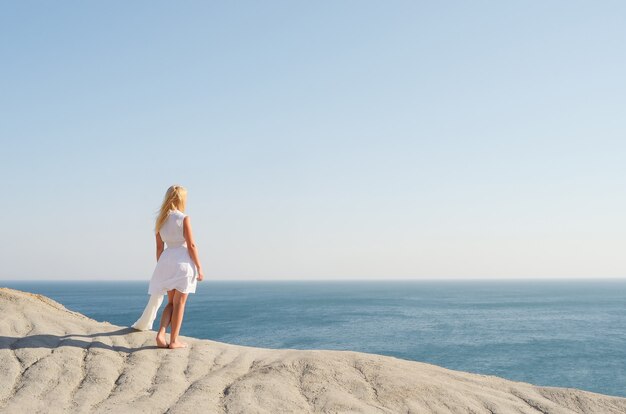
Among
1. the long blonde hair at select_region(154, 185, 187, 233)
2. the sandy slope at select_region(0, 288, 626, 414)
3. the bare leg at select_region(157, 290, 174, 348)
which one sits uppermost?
the long blonde hair at select_region(154, 185, 187, 233)

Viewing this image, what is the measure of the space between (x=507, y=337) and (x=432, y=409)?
55316 mm

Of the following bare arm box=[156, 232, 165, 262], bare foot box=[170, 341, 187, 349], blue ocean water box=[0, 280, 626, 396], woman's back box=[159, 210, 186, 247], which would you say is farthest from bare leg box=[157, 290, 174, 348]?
blue ocean water box=[0, 280, 626, 396]

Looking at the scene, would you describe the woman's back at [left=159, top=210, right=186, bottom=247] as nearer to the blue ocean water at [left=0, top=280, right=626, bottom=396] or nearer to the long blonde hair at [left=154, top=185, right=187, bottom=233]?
the long blonde hair at [left=154, top=185, right=187, bottom=233]

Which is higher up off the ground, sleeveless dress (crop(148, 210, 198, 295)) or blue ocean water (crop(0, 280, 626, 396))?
sleeveless dress (crop(148, 210, 198, 295))

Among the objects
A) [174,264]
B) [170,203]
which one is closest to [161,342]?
[174,264]

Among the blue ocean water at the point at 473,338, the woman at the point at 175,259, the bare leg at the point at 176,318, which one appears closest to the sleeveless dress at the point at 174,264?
the woman at the point at 175,259

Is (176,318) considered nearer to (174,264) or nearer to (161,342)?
(161,342)

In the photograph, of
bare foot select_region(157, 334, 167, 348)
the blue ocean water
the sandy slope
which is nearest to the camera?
the sandy slope

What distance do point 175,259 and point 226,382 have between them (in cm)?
232

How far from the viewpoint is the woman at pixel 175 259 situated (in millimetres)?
8047

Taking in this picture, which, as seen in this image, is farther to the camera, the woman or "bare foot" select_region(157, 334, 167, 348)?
the woman

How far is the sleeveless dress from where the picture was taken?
8062mm

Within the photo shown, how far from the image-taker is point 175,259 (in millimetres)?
8141

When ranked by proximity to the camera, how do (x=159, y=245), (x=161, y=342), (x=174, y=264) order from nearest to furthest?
(x=161, y=342) < (x=174, y=264) < (x=159, y=245)
